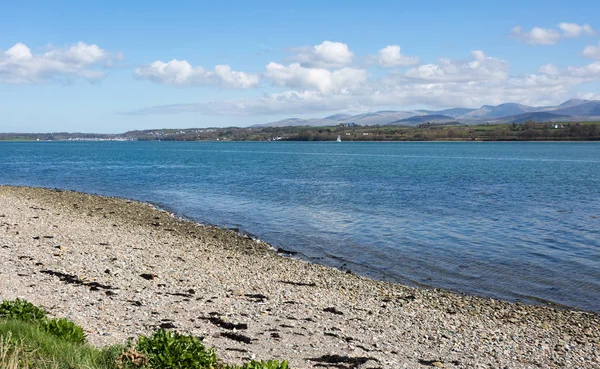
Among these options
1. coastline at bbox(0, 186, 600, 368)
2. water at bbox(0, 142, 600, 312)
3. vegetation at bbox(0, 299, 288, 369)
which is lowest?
water at bbox(0, 142, 600, 312)

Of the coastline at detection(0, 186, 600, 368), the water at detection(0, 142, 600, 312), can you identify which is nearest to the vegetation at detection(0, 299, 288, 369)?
the coastline at detection(0, 186, 600, 368)

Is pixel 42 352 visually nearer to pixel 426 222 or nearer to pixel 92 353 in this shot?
pixel 92 353

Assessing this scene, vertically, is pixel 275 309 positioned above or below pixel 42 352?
below

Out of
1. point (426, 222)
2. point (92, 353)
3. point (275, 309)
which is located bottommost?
point (426, 222)

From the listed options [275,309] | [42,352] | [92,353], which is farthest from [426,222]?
[42,352]

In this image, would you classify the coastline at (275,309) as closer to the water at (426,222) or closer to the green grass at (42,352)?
the green grass at (42,352)

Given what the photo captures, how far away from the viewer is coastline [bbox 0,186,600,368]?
38.5 feet

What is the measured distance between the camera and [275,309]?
574 inches

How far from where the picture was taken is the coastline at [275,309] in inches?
462

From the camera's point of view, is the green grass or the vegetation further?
the vegetation

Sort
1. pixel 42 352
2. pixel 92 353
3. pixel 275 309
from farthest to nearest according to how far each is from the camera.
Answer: pixel 275 309
pixel 92 353
pixel 42 352

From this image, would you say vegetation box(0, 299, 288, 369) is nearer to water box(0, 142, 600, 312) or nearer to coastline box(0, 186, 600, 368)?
coastline box(0, 186, 600, 368)

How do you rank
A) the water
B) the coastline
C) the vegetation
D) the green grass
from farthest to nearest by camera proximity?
1. the water
2. the coastline
3. the vegetation
4. the green grass

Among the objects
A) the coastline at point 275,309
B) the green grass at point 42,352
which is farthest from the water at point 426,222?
the green grass at point 42,352
